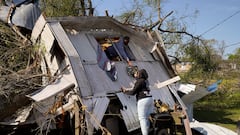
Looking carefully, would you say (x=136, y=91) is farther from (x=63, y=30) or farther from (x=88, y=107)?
(x=63, y=30)

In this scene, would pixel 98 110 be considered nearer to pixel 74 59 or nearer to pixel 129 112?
pixel 129 112

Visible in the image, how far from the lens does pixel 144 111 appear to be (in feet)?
26.9

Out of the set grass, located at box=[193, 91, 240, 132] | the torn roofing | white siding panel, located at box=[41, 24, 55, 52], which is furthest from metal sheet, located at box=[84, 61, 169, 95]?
grass, located at box=[193, 91, 240, 132]

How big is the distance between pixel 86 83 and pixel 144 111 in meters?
1.64

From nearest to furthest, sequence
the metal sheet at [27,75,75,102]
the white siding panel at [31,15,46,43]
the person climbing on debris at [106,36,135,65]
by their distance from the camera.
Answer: the metal sheet at [27,75,75,102], the white siding panel at [31,15,46,43], the person climbing on debris at [106,36,135,65]

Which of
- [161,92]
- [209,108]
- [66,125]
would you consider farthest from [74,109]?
[209,108]

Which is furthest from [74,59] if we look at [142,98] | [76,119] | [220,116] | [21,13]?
[220,116]

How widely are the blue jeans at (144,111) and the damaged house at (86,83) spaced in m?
0.55

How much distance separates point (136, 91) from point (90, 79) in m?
1.34

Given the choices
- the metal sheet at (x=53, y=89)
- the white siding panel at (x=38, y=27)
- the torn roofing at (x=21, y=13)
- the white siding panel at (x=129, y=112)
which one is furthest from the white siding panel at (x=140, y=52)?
the metal sheet at (x=53, y=89)

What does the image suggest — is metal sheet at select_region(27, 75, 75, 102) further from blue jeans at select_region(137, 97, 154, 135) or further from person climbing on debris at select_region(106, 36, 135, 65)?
person climbing on debris at select_region(106, 36, 135, 65)

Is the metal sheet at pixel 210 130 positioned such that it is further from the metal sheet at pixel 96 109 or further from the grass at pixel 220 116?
the metal sheet at pixel 96 109

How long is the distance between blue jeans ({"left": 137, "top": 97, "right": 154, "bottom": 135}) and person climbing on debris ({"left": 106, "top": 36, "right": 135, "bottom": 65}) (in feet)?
8.01

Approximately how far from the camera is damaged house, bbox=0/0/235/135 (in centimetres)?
776
